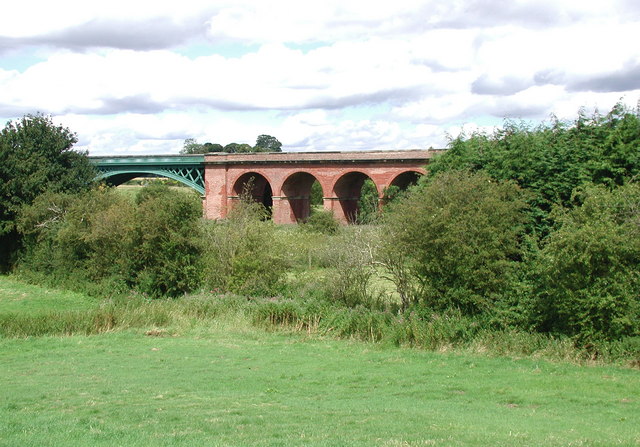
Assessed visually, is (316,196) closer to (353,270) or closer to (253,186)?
(253,186)

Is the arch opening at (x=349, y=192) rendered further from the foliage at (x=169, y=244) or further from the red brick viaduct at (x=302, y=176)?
the foliage at (x=169, y=244)

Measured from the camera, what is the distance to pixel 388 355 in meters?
17.5

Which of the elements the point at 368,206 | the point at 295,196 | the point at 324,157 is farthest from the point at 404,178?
the point at 295,196

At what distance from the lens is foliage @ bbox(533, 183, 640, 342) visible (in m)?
16.1

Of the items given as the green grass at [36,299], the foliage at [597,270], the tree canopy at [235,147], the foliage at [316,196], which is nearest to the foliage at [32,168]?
the green grass at [36,299]

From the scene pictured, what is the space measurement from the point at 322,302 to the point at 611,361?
974cm

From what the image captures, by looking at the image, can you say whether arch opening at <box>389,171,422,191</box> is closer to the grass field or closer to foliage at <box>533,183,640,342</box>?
the grass field

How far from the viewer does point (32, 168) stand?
3744 cm

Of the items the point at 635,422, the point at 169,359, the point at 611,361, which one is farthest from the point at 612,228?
the point at 169,359

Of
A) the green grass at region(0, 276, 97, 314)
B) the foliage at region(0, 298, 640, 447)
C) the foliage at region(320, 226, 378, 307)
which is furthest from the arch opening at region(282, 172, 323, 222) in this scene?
the foliage at region(0, 298, 640, 447)

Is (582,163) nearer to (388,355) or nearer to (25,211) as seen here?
(388,355)

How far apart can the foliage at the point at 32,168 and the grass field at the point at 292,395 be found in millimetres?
19163

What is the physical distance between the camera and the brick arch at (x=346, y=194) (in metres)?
54.9

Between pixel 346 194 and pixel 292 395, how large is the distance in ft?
146
